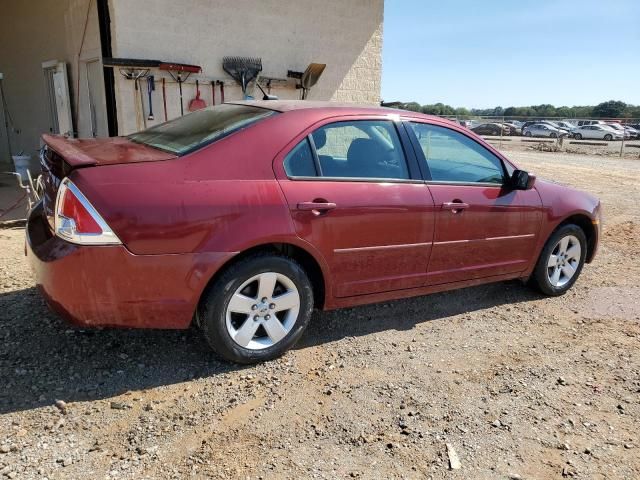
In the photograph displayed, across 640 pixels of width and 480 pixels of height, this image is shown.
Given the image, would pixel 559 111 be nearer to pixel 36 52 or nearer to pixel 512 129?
pixel 512 129

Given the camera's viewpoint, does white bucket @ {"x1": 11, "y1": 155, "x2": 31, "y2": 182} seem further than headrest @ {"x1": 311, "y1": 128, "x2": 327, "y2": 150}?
Yes

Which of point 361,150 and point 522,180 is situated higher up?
point 361,150

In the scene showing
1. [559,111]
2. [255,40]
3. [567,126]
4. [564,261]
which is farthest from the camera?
[559,111]

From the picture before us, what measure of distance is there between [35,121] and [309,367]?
9.47 meters

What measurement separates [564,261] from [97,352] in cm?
395

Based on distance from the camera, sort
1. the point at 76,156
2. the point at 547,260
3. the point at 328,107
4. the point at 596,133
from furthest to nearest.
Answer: the point at 596,133 → the point at 547,260 → the point at 328,107 → the point at 76,156

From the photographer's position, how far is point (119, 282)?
2.76m

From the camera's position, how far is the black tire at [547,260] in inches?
181

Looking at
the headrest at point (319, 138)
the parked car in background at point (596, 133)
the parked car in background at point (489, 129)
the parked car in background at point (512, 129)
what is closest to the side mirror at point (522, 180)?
the headrest at point (319, 138)

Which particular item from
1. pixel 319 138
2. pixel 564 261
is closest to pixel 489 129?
pixel 564 261

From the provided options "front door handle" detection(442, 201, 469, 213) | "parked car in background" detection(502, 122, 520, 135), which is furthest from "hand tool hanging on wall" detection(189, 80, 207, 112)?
"parked car in background" detection(502, 122, 520, 135)

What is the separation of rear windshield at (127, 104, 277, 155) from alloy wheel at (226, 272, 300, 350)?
898mm

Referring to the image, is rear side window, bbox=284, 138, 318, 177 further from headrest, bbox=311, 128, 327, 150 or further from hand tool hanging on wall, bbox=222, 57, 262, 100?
hand tool hanging on wall, bbox=222, 57, 262, 100

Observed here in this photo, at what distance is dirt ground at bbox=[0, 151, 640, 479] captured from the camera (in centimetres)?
248
